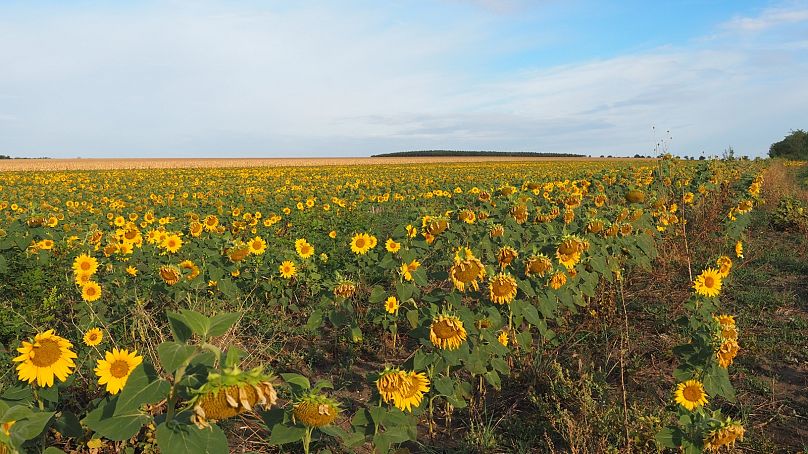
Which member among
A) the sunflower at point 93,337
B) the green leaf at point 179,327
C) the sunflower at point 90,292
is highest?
the green leaf at point 179,327

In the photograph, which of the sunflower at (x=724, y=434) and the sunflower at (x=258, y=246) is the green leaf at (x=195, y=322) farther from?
the sunflower at (x=258, y=246)

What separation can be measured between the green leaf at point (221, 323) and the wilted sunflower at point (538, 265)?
98.2 inches

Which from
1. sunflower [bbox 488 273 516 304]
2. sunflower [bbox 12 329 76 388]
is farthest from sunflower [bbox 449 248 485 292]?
sunflower [bbox 12 329 76 388]

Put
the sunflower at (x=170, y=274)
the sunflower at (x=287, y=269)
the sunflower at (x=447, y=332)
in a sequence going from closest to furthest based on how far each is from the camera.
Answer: the sunflower at (x=447, y=332) < the sunflower at (x=170, y=274) < the sunflower at (x=287, y=269)

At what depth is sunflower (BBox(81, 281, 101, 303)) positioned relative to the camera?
4.45 metres

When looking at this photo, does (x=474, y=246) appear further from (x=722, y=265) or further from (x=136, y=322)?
(x=136, y=322)

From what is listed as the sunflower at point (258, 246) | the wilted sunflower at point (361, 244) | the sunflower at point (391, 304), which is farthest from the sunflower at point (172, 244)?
the sunflower at point (391, 304)

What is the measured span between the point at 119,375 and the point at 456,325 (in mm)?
1703

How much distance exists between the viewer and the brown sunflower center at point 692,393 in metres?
2.93

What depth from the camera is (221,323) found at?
1498 mm

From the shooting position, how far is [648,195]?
7.96m

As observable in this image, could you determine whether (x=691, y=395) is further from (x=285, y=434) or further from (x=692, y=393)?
(x=285, y=434)

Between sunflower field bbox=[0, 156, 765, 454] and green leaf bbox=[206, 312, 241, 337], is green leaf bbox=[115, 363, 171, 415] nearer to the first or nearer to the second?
sunflower field bbox=[0, 156, 765, 454]

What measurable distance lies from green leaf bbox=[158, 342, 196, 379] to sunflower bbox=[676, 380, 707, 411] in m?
2.70
